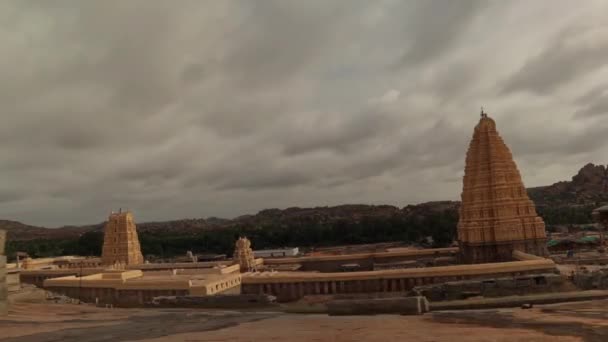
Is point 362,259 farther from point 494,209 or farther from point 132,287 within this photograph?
point 132,287

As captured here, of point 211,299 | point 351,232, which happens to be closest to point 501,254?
point 211,299

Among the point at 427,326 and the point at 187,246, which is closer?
the point at 427,326

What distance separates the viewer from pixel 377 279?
34000mm

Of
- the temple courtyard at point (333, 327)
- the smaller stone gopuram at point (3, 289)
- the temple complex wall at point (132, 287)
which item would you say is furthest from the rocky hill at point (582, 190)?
the smaller stone gopuram at point (3, 289)

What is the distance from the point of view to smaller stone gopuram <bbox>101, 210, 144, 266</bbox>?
56.6 meters

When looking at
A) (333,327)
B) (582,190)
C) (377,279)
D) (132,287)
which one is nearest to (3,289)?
(333,327)

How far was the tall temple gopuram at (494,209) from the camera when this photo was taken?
40.2m

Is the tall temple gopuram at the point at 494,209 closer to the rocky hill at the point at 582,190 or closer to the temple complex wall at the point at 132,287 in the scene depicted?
the temple complex wall at the point at 132,287

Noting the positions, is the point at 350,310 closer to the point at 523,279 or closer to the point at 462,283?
the point at 462,283

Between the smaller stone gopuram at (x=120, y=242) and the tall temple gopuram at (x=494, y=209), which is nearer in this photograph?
the tall temple gopuram at (x=494, y=209)

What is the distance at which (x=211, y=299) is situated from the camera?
2523 centimetres

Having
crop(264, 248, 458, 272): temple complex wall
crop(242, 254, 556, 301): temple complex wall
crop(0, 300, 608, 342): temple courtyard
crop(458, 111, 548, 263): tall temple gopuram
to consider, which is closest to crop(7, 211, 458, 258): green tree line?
crop(264, 248, 458, 272): temple complex wall

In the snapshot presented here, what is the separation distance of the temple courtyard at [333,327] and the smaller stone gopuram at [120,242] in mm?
41056

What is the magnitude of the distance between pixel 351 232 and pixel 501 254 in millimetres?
63762
